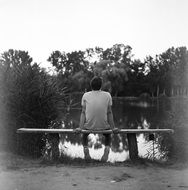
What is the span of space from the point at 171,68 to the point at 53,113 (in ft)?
249

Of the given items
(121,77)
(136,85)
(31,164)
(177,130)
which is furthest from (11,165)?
(136,85)

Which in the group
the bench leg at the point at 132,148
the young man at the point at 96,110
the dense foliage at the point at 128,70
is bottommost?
the bench leg at the point at 132,148

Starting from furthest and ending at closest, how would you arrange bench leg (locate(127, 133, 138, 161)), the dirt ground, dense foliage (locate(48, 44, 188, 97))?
dense foliage (locate(48, 44, 188, 97)) → bench leg (locate(127, 133, 138, 161)) → the dirt ground

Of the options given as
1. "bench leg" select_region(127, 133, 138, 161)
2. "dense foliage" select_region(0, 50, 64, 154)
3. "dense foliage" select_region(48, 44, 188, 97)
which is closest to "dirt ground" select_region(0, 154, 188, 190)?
"bench leg" select_region(127, 133, 138, 161)

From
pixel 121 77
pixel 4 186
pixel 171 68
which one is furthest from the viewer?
pixel 171 68

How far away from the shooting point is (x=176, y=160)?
7.70 m

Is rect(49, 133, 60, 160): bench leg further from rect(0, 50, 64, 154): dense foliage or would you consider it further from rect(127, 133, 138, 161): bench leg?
rect(0, 50, 64, 154): dense foliage

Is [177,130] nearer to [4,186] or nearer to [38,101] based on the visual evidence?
[38,101]

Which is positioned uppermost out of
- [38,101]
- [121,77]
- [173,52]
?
[173,52]

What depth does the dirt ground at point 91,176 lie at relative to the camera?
4.80 metres

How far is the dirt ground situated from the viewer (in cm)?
480

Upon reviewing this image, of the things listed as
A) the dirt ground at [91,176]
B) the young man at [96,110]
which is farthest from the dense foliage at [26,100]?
the young man at [96,110]

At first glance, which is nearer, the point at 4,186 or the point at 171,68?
the point at 4,186

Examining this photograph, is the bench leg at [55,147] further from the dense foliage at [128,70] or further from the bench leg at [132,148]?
the dense foliage at [128,70]
